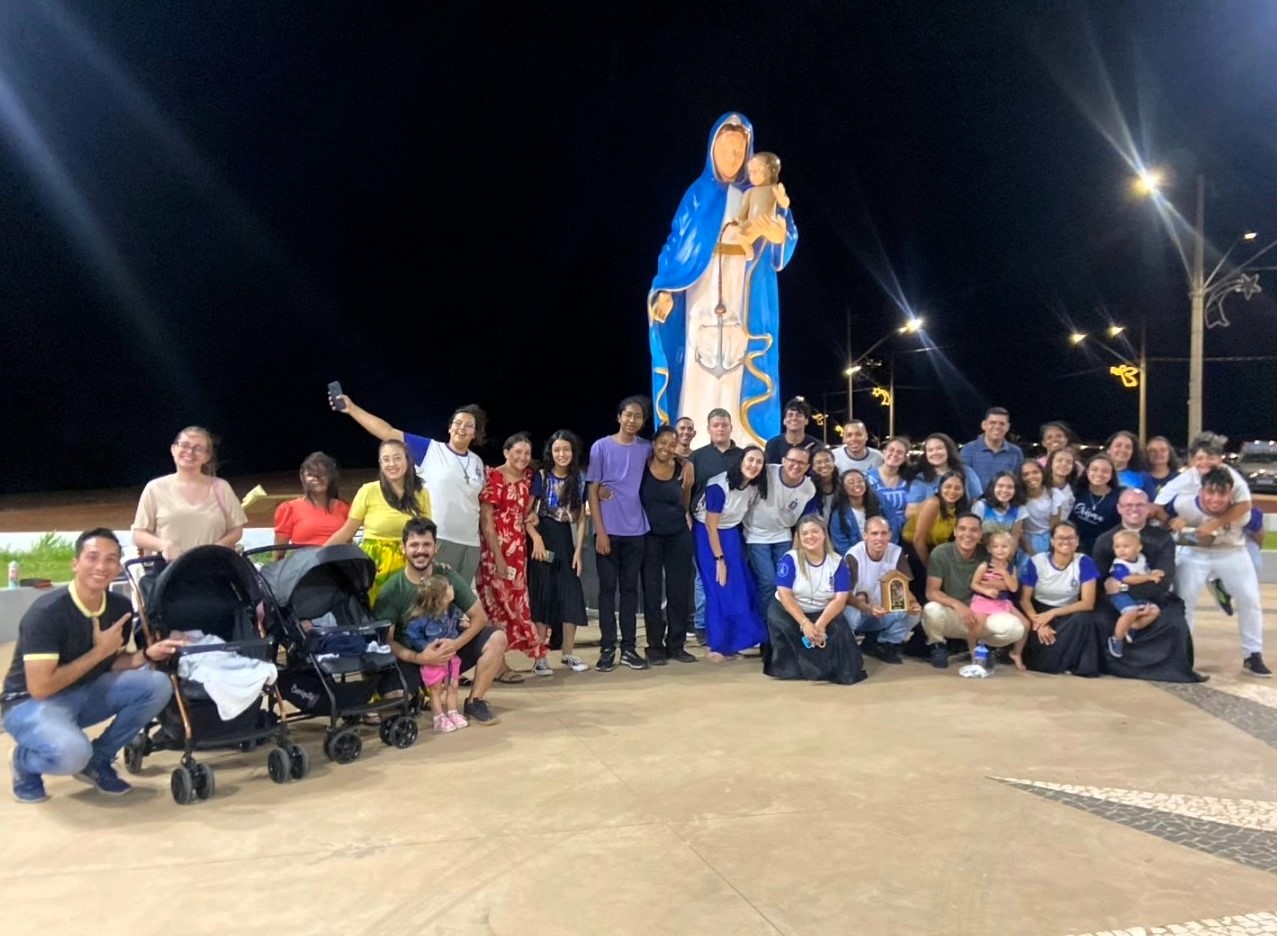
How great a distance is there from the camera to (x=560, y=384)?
99.1 ft

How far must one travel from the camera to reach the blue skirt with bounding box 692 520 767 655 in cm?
621

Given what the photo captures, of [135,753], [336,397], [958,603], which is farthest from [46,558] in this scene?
[958,603]

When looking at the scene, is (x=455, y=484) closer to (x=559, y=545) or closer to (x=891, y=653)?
(x=559, y=545)

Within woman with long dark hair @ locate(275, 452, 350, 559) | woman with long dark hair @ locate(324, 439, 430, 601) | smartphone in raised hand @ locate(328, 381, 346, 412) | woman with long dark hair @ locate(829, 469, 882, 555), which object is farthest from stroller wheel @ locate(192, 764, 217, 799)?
woman with long dark hair @ locate(829, 469, 882, 555)

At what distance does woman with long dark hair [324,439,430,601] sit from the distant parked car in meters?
22.3

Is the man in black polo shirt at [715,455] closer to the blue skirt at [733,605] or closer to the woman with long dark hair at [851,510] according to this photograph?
the blue skirt at [733,605]

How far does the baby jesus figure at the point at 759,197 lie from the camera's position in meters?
8.14

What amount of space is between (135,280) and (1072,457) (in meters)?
23.1

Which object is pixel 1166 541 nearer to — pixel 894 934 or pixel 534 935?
pixel 894 934

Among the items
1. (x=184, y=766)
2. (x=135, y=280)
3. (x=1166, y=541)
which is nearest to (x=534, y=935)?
(x=184, y=766)

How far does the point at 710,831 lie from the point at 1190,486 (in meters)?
4.28

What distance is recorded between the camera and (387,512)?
5039 mm

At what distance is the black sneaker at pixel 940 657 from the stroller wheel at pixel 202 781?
4.12 m

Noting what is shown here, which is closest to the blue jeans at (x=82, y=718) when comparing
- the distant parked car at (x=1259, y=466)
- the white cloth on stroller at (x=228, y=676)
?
the white cloth on stroller at (x=228, y=676)
